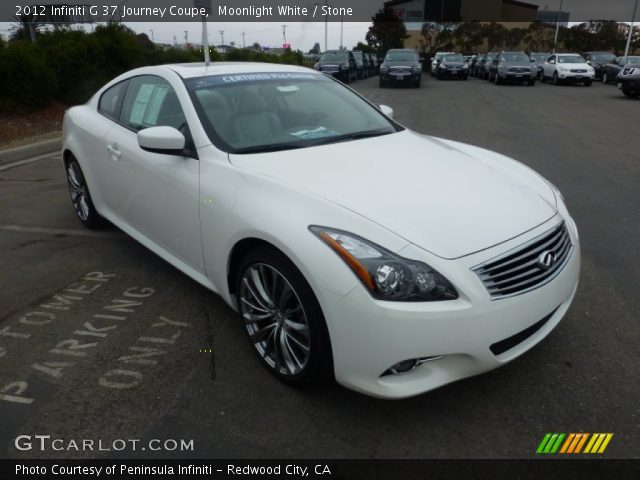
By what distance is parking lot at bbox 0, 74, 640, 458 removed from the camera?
234 cm

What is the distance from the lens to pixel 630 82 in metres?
16.8

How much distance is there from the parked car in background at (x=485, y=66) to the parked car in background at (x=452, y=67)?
1221mm

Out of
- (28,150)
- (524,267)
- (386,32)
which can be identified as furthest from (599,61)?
(524,267)

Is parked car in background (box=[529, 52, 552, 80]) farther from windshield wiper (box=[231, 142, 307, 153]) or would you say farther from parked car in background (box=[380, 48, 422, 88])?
windshield wiper (box=[231, 142, 307, 153])

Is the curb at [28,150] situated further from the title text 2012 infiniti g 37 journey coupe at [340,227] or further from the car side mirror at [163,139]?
the car side mirror at [163,139]

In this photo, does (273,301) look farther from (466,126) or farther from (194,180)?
(466,126)

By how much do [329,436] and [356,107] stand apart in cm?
246

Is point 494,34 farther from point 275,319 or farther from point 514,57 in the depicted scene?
point 275,319

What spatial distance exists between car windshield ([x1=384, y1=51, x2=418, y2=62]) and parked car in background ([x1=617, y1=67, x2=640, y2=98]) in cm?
896

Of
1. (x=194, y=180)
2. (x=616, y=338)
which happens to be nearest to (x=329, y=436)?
(x=194, y=180)

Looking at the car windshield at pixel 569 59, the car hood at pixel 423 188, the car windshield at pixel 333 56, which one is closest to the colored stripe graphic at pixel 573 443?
the car hood at pixel 423 188

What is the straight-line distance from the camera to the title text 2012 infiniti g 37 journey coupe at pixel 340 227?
2.16 m

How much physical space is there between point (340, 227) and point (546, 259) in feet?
3.31
